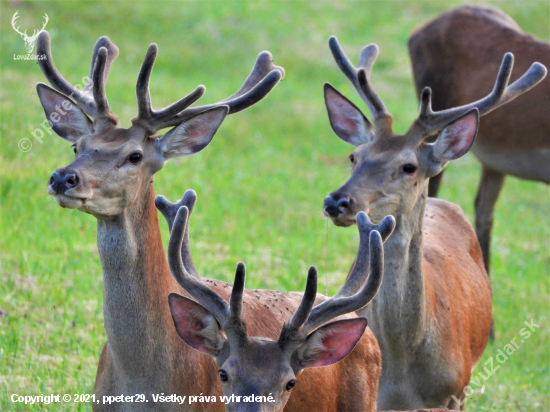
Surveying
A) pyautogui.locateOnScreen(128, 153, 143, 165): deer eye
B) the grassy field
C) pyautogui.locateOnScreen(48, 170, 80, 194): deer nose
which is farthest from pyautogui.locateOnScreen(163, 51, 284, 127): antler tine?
the grassy field

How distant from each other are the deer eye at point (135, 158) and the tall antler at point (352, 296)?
1121 millimetres

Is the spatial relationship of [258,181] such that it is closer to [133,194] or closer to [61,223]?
[61,223]

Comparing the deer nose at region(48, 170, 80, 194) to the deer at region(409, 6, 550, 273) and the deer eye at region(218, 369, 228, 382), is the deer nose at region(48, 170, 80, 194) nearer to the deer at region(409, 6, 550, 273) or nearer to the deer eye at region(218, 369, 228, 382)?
the deer eye at region(218, 369, 228, 382)

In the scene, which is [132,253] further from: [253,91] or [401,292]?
[401,292]

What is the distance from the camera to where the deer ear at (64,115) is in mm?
4809

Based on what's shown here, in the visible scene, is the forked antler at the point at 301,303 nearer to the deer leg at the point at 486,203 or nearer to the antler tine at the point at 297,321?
the antler tine at the point at 297,321

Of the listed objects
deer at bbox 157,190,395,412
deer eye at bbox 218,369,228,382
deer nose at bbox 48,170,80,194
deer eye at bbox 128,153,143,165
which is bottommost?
deer eye at bbox 218,369,228,382

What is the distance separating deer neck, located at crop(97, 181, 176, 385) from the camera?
14.0 ft

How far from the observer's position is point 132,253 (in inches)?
172

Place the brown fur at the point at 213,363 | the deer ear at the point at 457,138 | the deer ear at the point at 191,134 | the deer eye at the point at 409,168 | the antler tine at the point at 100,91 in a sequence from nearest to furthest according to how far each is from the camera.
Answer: the brown fur at the point at 213,363 < the antler tine at the point at 100,91 < the deer ear at the point at 191,134 < the deer eye at the point at 409,168 < the deer ear at the point at 457,138

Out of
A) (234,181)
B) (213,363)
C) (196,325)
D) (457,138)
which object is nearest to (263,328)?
(213,363)

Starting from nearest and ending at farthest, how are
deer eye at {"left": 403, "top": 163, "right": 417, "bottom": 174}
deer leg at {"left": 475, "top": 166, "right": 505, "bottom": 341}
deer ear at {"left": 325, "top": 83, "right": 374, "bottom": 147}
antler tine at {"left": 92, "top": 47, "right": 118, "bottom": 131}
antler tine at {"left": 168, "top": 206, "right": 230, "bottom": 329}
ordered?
antler tine at {"left": 168, "top": 206, "right": 230, "bottom": 329}
antler tine at {"left": 92, "top": 47, "right": 118, "bottom": 131}
deer eye at {"left": 403, "top": 163, "right": 417, "bottom": 174}
deer ear at {"left": 325, "top": 83, "right": 374, "bottom": 147}
deer leg at {"left": 475, "top": 166, "right": 505, "bottom": 341}

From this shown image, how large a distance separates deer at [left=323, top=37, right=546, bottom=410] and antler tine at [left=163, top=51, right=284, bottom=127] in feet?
2.70

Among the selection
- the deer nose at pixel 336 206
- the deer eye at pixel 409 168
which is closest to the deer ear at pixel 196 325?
the deer nose at pixel 336 206
